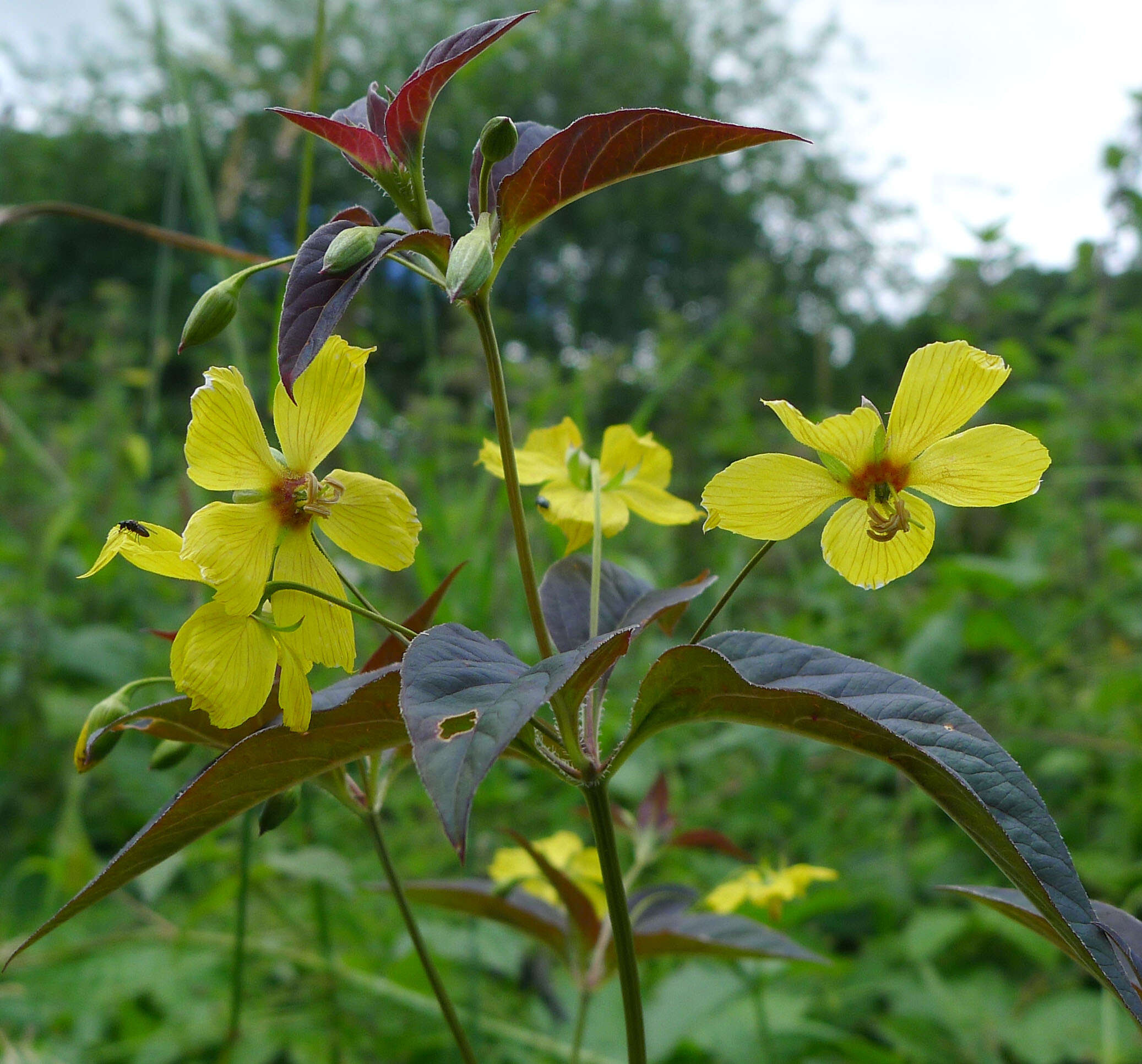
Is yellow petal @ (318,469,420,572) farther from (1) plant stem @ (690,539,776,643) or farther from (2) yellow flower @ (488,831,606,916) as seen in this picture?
(2) yellow flower @ (488,831,606,916)

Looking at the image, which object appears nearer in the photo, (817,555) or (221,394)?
(221,394)

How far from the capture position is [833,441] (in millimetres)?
502

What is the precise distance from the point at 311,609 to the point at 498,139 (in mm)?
260

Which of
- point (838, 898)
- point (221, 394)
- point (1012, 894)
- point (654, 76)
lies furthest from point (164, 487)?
point (654, 76)

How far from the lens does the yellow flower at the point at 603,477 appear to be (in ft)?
2.14

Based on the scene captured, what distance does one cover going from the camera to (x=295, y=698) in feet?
1.44

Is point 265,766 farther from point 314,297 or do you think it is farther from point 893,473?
point 893,473

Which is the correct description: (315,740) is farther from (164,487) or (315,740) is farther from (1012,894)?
(164,487)

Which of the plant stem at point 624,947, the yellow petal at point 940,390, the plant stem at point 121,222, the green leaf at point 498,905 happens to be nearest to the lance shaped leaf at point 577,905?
the green leaf at point 498,905

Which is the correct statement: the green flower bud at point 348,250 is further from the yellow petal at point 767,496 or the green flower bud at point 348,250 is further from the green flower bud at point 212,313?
the yellow petal at point 767,496

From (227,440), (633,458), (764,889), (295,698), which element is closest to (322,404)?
(227,440)

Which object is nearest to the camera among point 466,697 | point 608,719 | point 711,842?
point 466,697

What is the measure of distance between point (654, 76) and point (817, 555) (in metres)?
9.07

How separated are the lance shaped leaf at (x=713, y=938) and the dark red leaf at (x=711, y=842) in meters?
0.06
